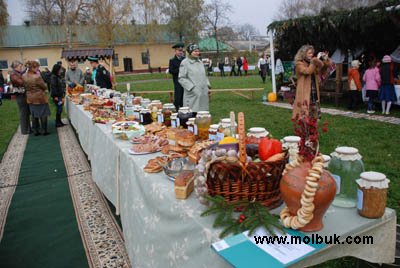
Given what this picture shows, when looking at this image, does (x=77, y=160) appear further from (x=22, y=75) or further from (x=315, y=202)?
(x=315, y=202)

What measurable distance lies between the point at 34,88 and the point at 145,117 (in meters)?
4.48

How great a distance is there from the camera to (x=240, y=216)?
1.26 metres

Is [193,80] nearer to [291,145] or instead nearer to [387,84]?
[291,145]

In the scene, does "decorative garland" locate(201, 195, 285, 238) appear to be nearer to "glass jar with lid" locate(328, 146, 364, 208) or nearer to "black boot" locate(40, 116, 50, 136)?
"glass jar with lid" locate(328, 146, 364, 208)

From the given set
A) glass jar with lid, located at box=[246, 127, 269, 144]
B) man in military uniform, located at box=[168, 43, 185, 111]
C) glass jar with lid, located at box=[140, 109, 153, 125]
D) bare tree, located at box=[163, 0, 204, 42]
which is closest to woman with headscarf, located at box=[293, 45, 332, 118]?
man in military uniform, located at box=[168, 43, 185, 111]

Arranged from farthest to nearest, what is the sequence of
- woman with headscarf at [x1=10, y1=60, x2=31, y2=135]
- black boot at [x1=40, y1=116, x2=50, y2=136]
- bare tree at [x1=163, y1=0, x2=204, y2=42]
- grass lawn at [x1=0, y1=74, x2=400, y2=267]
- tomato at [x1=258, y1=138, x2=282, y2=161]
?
bare tree at [x1=163, y1=0, x2=204, y2=42]
black boot at [x1=40, y1=116, x2=50, y2=136]
woman with headscarf at [x1=10, y1=60, x2=31, y2=135]
grass lawn at [x1=0, y1=74, x2=400, y2=267]
tomato at [x1=258, y1=138, x2=282, y2=161]

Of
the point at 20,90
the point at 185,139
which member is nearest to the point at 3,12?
the point at 20,90

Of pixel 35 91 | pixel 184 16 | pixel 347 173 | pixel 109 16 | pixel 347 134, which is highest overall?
pixel 184 16

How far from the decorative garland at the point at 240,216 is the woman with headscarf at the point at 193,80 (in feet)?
10.9

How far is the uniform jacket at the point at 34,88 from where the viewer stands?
6.54 m

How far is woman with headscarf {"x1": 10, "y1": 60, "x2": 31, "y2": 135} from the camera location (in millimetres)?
6531

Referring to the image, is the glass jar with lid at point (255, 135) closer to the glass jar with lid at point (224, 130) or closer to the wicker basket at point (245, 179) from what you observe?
the glass jar with lid at point (224, 130)

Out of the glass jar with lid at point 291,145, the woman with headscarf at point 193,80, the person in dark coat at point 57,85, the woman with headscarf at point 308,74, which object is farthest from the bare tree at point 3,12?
the glass jar with lid at point 291,145

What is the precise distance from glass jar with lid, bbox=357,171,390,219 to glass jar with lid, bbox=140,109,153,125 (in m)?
2.34
